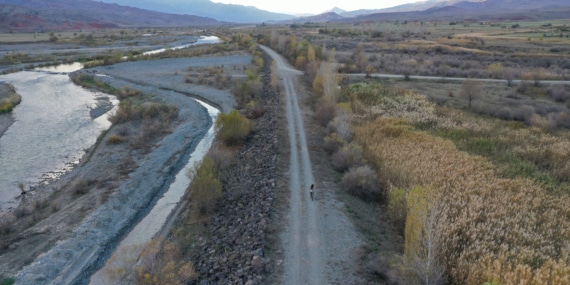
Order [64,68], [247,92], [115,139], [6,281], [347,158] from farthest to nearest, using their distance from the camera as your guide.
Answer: [64,68] → [247,92] → [115,139] → [347,158] → [6,281]

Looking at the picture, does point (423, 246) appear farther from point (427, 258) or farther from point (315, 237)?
point (315, 237)

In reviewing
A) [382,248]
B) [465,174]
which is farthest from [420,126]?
[382,248]

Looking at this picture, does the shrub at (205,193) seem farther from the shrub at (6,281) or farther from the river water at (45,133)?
the river water at (45,133)

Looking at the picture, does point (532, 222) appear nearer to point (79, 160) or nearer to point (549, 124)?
point (549, 124)

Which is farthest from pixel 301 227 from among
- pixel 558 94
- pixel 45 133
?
pixel 558 94

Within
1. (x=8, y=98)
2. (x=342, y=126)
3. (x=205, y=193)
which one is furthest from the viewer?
(x=8, y=98)

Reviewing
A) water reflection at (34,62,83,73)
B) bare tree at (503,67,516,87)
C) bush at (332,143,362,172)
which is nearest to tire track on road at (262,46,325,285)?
bush at (332,143,362,172)

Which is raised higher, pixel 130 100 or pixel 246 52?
pixel 246 52
